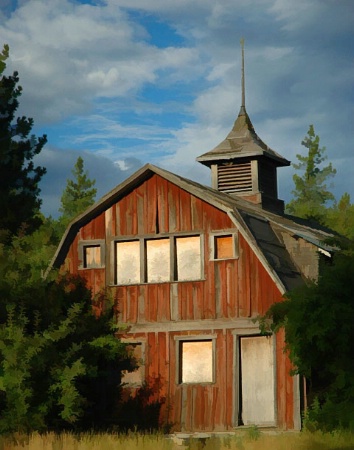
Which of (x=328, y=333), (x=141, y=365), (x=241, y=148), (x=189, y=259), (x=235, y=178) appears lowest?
(x=141, y=365)

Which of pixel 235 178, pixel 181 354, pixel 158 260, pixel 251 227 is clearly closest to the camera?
pixel 251 227

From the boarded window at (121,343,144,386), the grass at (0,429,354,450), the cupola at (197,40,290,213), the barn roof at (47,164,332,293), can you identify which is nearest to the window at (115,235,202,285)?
the barn roof at (47,164,332,293)

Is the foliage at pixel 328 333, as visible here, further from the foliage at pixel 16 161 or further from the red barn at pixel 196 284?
the foliage at pixel 16 161

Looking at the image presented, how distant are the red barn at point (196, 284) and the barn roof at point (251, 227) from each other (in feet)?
0.13

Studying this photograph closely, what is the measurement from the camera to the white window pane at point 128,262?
1164 inches

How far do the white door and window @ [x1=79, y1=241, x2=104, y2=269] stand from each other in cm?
539

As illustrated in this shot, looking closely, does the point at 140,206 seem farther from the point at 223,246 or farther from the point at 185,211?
the point at 223,246

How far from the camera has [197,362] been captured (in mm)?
28250

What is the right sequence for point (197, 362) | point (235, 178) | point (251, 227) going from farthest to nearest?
point (235, 178) < point (197, 362) < point (251, 227)

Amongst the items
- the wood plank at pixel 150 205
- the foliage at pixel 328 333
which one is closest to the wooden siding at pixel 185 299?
the wood plank at pixel 150 205

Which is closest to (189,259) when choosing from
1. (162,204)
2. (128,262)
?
(162,204)

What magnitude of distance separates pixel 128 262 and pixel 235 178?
6705 mm

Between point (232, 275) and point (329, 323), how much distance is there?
177 inches

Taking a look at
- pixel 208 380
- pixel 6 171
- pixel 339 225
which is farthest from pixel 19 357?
pixel 339 225
